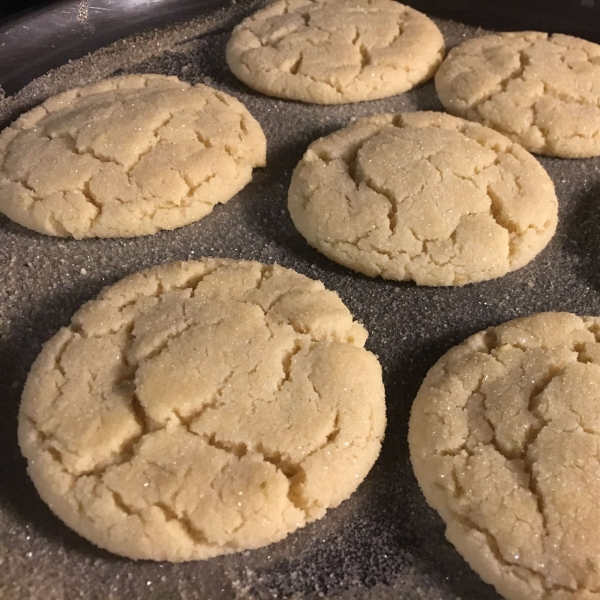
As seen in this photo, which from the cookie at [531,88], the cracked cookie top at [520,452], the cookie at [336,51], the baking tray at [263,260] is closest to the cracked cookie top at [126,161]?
the baking tray at [263,260]

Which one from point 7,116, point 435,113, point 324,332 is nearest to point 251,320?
point 324,332

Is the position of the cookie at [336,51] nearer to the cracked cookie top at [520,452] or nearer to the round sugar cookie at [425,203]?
the round sugar cookie at [425,203]

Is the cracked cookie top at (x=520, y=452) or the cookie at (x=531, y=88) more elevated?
the cookie at (x=531, y=88)

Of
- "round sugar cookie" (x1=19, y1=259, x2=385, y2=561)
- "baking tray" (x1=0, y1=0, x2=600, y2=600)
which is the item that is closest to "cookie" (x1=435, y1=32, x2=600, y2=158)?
"baking tray" (x1=0, y1=0, x2=600, y2=600)

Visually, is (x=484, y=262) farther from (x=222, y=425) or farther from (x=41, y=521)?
(x=41, y=521)

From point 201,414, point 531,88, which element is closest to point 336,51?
point 531,88

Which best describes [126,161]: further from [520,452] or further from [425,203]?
[520,452]

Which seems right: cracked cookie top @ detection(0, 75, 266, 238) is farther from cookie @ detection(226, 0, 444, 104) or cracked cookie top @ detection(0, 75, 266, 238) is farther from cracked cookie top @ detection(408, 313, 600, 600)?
cracked cookie top @ detection(408, 313, 600, 600)
